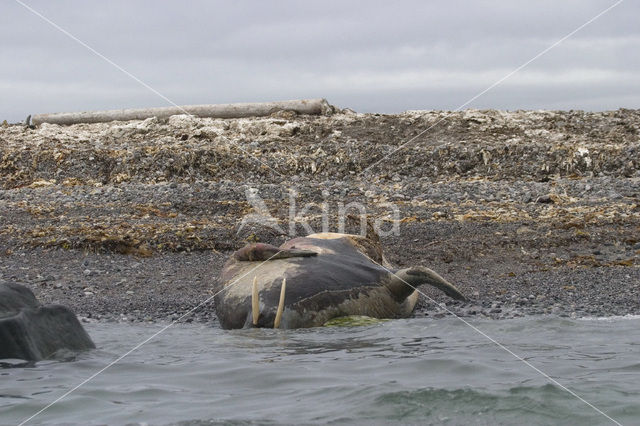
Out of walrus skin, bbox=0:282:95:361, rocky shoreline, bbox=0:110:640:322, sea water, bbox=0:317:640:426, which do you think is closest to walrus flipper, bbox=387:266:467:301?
sea water, bbox=0:317:640:426

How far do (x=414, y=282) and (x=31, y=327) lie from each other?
352cm

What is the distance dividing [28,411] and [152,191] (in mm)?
10436

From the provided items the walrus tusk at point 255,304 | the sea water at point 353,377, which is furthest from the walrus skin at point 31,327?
the walrus tusk at point 255,304

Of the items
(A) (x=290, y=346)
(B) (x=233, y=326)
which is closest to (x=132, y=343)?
(B) (x=233, y=326)

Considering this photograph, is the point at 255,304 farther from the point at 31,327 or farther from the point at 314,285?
the point at 31,327

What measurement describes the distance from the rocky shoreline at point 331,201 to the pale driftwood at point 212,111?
0.83m

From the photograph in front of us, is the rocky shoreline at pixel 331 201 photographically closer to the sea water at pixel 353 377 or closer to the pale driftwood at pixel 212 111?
the pale driftwood at pixel 212 111

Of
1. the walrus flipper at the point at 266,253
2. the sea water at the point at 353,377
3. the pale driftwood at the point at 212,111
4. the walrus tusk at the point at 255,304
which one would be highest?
the pale driftwood at the point at 212,111

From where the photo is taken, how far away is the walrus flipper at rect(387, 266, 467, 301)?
783cm

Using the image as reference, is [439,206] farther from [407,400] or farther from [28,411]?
[28,411]

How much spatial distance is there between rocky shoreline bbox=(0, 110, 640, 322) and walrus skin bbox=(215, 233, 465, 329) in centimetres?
63

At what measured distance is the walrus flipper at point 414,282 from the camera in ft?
25.7

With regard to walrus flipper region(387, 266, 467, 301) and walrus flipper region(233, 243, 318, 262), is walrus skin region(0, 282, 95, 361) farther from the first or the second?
walrus flipper region(387, 266, 467, 301)

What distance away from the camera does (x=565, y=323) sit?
7488 millimetres
